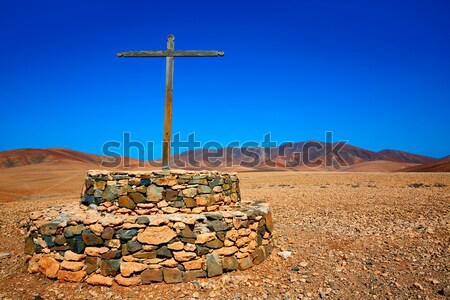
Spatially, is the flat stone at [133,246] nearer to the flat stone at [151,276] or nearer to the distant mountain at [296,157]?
the flat stone at [151,276]

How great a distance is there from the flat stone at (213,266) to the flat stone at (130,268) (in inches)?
49.4

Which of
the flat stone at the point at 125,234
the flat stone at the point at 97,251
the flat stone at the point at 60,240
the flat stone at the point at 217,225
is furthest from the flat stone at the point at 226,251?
the flat stone at the point at 60,240

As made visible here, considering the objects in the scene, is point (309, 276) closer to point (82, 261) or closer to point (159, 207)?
point (159, 207)

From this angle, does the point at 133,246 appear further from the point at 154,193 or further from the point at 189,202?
the point at 189,202

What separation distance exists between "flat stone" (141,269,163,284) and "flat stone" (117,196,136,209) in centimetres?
173

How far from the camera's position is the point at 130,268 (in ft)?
20.1

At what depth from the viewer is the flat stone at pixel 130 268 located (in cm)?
610

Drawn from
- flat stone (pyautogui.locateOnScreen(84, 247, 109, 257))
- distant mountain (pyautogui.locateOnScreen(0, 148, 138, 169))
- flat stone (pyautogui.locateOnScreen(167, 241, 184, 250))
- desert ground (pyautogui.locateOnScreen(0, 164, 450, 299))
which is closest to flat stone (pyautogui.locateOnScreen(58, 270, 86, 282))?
desert ground (pyautogui.locateOnScreen(0, 164, 450, 299))

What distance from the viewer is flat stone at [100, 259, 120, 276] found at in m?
6.16

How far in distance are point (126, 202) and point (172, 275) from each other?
85.3 inches

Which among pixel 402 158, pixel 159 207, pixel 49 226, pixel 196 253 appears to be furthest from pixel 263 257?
pixel 402 158

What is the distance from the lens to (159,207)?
24.0 ft

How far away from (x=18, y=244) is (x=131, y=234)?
5.14m

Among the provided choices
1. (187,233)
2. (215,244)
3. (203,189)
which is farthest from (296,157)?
(187,233)
